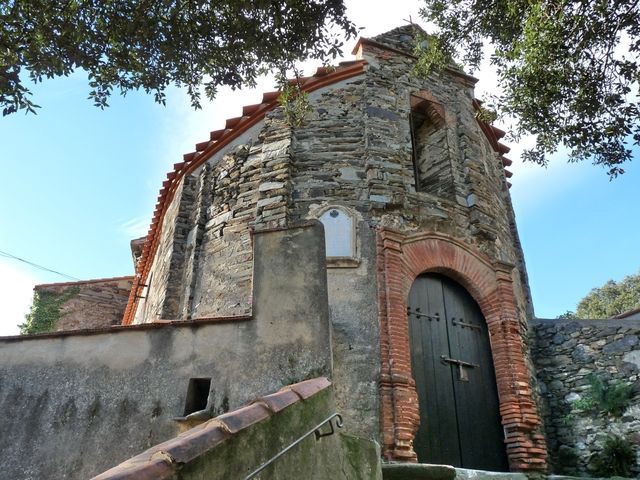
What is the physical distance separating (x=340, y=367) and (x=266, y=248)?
6.43ft

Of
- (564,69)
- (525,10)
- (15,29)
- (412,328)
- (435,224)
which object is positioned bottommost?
(412,328)

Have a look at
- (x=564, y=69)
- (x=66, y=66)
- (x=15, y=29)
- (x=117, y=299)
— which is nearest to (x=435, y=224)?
(x=564, y=69)

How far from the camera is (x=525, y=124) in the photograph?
6660 mm

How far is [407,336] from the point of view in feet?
20.5

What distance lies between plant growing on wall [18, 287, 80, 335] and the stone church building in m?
2.66

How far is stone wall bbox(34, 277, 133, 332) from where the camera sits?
1226 cm

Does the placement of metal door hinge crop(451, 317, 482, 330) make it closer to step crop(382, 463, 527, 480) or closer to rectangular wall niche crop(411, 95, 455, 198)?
Answer: rectangular wall niche crop(411, 95, 455, 198)

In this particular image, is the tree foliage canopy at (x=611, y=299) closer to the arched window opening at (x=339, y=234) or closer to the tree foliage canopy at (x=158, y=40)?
the arched window opening at (x=339, y=234)

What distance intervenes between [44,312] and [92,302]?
1.09m

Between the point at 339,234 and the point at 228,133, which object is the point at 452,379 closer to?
the point at 339,234

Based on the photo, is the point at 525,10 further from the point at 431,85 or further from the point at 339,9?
the point at 431,85

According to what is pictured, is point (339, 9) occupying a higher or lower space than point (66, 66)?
higher

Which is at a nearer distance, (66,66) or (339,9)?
(66,66)

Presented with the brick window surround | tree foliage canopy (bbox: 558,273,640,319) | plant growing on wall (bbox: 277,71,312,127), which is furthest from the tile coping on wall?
tree foliage canopy (bbox: 558,273,640,319)
